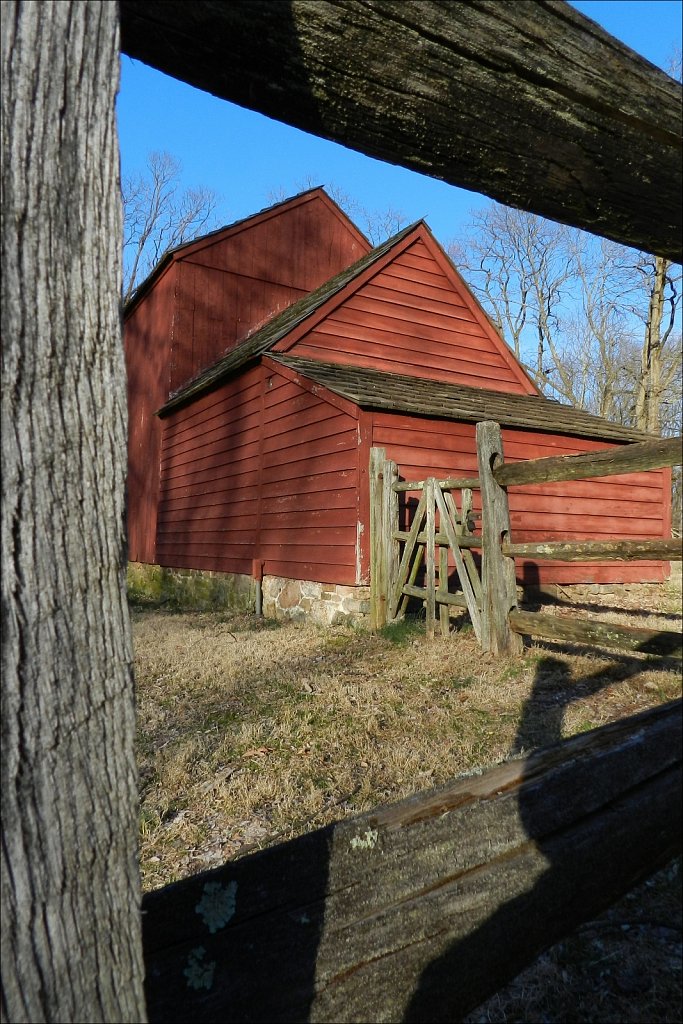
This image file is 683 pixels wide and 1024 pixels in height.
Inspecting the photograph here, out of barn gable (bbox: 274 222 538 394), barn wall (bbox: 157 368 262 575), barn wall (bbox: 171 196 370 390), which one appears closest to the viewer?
barn gable (bbox: 274 222 538 394)

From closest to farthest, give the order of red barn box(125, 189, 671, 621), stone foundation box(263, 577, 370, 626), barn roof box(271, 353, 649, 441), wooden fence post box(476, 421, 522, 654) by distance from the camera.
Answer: wooden fence post box(476, 421, 522, 654)
stone foundation box(263, 577, 370, 626)
barn roof box(271, 353, 649, 441)
red barn box(125, 189, 671, 621)

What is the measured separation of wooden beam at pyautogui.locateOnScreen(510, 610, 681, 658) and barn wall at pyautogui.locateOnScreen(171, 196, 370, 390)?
35.1 feet

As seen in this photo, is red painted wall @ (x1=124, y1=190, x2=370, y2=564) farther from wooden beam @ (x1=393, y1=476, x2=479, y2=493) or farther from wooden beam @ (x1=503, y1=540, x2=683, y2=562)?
wooden beam @ (x1=503, y1=540, x2=683, y2=562)

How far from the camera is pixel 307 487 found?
388 inches

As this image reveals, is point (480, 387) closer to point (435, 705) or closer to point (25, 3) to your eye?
point (435, 705)

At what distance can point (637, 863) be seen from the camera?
139 cm

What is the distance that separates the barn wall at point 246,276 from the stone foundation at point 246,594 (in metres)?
4.48

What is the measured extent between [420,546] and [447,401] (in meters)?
3.28

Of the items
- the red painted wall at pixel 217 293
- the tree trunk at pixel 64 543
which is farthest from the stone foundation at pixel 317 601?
the tree trunk at pixel 64 543

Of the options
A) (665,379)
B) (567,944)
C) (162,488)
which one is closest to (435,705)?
(567,944)

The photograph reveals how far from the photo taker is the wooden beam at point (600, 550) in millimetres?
4036

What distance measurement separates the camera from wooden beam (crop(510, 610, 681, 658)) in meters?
3.88

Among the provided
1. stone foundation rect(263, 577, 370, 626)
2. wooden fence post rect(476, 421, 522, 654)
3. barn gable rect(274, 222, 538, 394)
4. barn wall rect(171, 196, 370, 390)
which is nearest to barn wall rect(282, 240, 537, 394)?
barn gable rect(274, 222, 538, 394)

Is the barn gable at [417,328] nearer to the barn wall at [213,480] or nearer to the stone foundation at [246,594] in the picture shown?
the barn wall at [213,480]
